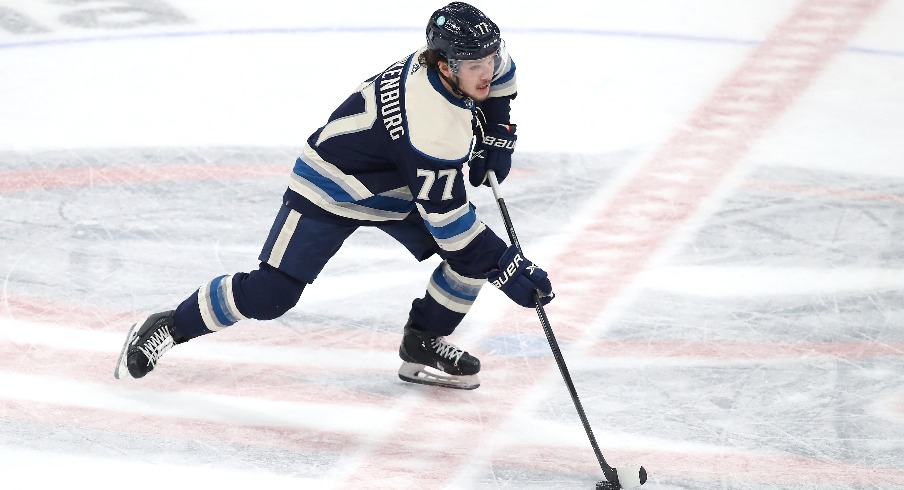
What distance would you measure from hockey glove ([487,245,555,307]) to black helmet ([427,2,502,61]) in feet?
1.58

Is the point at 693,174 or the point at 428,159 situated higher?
the point at 428,159

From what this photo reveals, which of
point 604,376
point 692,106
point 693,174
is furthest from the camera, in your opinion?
point 692,106

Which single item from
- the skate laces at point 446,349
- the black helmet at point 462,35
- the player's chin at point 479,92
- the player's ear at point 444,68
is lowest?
the skate laces at point 446,349

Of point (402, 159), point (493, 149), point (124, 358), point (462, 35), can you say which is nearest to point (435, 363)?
point (493, 149)

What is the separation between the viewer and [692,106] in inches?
214

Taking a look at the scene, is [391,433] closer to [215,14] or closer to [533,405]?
[533,405]

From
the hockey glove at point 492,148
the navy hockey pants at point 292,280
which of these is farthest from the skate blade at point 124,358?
the hockey glove at point 492,148

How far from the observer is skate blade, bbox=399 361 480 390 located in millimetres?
3611

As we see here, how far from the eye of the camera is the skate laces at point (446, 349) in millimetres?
3631

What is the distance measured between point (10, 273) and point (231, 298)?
3.56ft

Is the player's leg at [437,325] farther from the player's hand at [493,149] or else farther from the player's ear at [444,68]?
the player's ear at [444,68]

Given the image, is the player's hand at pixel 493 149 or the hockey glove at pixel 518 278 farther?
the player's hand at pixel 493 149

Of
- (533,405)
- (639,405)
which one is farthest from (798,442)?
(533,405)

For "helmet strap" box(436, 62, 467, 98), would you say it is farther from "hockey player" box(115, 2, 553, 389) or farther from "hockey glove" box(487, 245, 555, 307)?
"hockey glove" box(487, 245, 555, 307)
